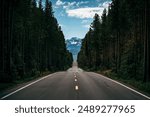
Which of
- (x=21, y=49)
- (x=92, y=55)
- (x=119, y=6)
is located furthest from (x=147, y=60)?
(x=92, y=55)

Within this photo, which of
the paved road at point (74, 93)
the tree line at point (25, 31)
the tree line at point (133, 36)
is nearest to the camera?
the paved road at point (74, 93)

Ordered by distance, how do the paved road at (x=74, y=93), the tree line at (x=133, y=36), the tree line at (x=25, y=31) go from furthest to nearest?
the tree line at (x=25, y=31), the tree line at (x=133, y=36), the paved road at (x=74, y=93)

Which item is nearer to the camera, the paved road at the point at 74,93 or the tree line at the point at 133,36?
the paved road at the point at 74,93

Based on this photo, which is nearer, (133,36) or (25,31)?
(133,36)

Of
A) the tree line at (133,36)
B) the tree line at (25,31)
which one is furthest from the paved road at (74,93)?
the tree line at (25,31)

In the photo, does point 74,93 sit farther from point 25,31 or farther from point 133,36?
point 25,31

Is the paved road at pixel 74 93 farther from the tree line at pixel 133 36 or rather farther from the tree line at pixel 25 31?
the tree line at pixel 25 31

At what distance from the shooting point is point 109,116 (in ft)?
35.8

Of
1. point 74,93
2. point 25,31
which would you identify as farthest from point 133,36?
point 74,93

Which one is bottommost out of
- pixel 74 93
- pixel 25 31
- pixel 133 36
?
pixel 74 93

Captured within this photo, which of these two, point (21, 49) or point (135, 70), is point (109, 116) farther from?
point (21, 49)

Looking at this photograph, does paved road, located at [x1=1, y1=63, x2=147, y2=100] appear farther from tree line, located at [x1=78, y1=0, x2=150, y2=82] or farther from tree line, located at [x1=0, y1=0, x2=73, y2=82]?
tree line, located at [x1=0, y1=0, x2=73, y2=82]

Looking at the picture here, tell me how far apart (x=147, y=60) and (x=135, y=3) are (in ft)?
45.2

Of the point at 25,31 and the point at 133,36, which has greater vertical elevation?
Result: the point at 25,31
